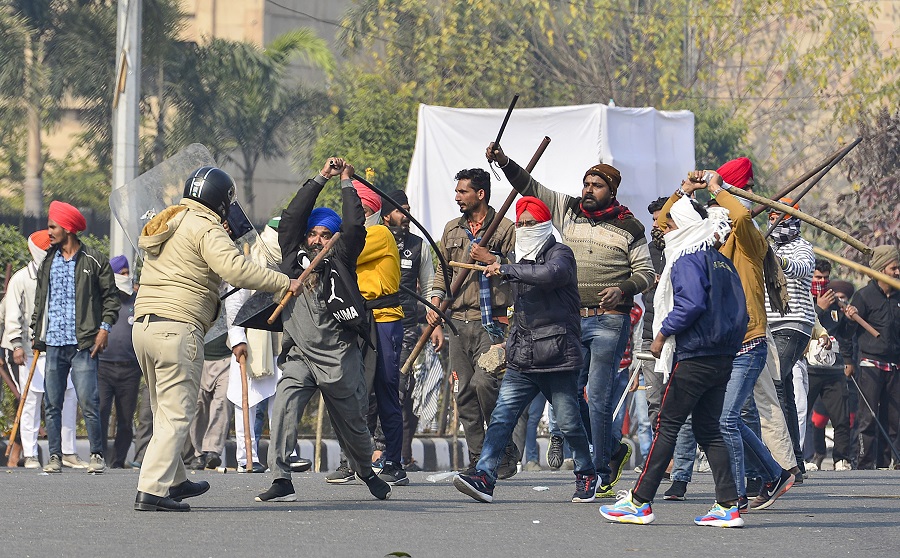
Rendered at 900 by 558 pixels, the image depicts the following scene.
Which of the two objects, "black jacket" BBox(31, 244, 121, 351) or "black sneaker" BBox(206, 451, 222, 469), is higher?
"black jacket" BBox(31, 244, 121, 351)

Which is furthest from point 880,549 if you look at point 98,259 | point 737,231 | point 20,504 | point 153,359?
point 98,259

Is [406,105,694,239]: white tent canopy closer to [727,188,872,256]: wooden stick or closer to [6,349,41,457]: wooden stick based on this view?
[6,349,41,457]: wooden stick

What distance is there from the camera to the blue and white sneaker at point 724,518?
27.1 ft

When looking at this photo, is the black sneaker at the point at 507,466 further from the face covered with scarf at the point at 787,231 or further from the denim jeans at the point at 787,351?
the face covered with scarf at the point at 787,231

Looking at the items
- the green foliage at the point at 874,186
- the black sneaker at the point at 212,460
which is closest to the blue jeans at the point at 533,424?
the black sneaker at the point at 212,460

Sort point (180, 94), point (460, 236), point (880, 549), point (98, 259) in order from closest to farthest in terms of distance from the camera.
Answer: point (880, 549), point (460, 236), point (98, 259), point (180, 94)

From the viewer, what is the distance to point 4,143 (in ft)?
123

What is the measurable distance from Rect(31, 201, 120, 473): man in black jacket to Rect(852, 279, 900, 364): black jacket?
22.7 ft

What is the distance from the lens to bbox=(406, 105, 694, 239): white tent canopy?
1688 centimetres

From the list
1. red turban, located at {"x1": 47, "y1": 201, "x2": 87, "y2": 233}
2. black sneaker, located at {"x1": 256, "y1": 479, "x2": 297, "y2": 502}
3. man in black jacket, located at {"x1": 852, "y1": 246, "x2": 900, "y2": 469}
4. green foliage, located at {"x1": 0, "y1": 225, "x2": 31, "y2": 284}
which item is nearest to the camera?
black sneaker, located at {"x1": 256, "y1": 479, "x2": 297, "y2": 502}

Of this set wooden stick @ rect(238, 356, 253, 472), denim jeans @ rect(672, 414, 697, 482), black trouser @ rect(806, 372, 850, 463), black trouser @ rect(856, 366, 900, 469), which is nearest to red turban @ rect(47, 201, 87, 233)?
wooden stick @ rect(238, 356, 253, 472)

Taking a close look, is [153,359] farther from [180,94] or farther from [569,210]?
[180,94]

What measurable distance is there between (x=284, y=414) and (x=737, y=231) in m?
2.58

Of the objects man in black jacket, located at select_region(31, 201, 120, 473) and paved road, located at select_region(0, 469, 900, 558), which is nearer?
paved road, located at select_region(0, 469, 900, 558)
